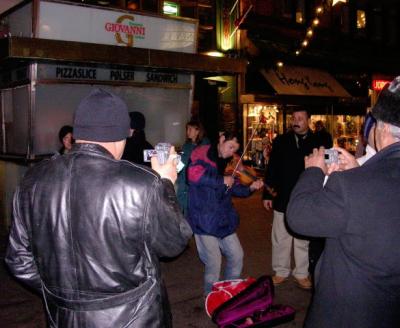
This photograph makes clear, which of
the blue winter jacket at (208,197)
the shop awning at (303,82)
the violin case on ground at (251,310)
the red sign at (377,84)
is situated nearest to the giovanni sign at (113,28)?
the blue winter jacket at (208,197)

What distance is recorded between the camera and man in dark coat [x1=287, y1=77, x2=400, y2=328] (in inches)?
78.2

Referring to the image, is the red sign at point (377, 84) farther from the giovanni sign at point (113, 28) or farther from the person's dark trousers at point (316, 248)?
the person's dark trousers at point (316, 248)

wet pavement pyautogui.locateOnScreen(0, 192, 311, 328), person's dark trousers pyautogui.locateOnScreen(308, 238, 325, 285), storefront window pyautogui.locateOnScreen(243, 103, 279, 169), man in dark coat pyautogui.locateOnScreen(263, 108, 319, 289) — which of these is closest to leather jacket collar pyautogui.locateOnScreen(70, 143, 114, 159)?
person's dark trousers pyautogui.locateOnScreen(308, 238, 325, 285)

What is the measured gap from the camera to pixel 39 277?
Answer: 232cm

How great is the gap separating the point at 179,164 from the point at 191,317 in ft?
8.63

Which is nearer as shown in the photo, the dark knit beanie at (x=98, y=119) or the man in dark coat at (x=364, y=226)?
the man in dark coat at (x=364, y=226)

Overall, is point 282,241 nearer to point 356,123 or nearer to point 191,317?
point 191,317

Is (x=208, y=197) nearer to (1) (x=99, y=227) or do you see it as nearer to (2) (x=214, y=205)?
(2) (x=214, y=205)

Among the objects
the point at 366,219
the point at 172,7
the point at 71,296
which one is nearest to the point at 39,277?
the point at 71,296

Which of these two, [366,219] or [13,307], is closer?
[366,219]

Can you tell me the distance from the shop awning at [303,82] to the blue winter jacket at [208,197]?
10683 mm

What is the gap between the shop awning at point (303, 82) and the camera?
14939 mm

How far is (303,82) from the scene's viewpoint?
52.5 ft

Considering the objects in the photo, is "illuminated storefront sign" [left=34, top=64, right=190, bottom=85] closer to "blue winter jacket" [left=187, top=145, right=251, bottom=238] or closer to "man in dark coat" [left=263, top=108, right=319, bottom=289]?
"man in dark coat" [left=263, top=108, right=319, bottom=289]
